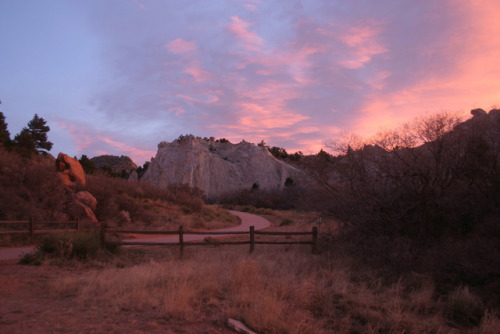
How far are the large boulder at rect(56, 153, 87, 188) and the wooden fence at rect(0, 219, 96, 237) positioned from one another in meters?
5.26

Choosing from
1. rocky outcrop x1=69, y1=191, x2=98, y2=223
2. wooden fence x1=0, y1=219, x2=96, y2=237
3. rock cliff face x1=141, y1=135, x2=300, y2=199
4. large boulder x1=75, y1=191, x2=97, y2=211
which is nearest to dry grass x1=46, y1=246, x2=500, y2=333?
wooden fence x1=0, y1=219, x2=96, y2=237

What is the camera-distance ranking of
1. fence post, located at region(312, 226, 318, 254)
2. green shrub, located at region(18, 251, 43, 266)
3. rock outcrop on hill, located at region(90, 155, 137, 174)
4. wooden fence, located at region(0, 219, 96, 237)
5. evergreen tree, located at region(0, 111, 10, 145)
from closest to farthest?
green shrub, located at region(18, 251, 43, 266) < fence post, located at region(312, 226, 318, 254) < wooden fence, located at region(0, 219, 96, 237) < evergreen tree, located at region(0, 111, 10, 145) < rock outcrop on hill, located at region(90, 155, 137, 174)

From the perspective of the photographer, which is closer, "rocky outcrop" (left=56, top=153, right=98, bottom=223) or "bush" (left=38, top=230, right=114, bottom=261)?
"bush" (left=38, top=230, right=114, bottom=261)

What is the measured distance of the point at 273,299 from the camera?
19.8 ft

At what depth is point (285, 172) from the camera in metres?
61.6

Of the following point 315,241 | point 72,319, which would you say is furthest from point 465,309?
point 72,319

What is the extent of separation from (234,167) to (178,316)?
56.5 metres

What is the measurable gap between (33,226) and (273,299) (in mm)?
15104

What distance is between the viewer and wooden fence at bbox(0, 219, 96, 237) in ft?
49.6

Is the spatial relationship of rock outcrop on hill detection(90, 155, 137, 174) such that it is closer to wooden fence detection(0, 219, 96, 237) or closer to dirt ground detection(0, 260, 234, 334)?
wooden fence detection(0, 219, 96, 237)

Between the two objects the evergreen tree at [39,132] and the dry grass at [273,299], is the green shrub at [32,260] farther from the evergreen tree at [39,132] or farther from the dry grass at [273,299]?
the evergreen tree at [39,132]

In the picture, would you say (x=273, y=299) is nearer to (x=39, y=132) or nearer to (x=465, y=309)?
(x=465, y=309)

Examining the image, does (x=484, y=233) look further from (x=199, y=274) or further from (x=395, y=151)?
(x=199, y=274)

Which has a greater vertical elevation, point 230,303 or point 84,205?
point 84,205
